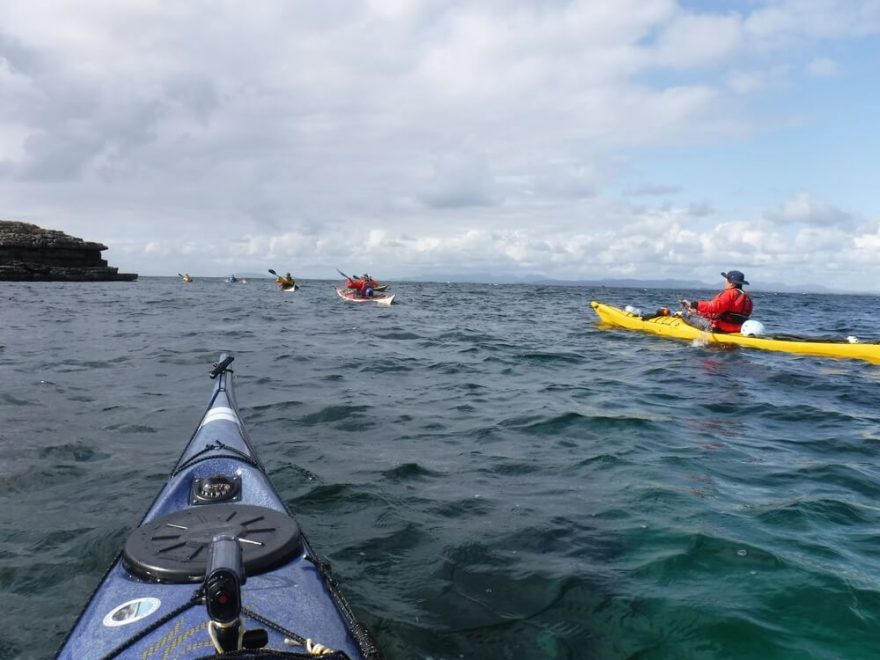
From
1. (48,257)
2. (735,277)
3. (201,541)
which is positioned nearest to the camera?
(201,541)

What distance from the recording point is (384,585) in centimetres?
423

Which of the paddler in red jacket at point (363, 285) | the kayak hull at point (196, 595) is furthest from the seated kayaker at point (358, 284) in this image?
the kayak hull at point (196, 595)

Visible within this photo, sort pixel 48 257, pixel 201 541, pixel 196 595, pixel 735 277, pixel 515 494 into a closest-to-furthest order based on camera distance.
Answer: pixel 196 595 → pixel 201 541 → pixel 515 494 → pixel 735 277 → pixel 48 257

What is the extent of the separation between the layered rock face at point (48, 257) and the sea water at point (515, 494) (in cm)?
5468

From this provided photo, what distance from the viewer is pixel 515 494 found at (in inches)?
231

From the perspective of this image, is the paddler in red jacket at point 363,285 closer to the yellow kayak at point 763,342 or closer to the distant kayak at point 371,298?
the distant kayak at point 371,298

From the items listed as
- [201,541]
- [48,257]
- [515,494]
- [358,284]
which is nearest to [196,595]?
[201,541]

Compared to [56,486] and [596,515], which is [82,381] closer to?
[56,486]

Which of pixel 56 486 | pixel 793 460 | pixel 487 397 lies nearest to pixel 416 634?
pixel 56 486

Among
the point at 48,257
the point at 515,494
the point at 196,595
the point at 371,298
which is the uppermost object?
the point at 48,257

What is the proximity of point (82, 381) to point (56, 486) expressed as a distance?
5.29 m

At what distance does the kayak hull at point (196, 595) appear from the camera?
2490 mm

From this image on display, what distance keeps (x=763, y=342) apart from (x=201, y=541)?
15114mm

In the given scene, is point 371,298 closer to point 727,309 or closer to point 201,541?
point 727,309
